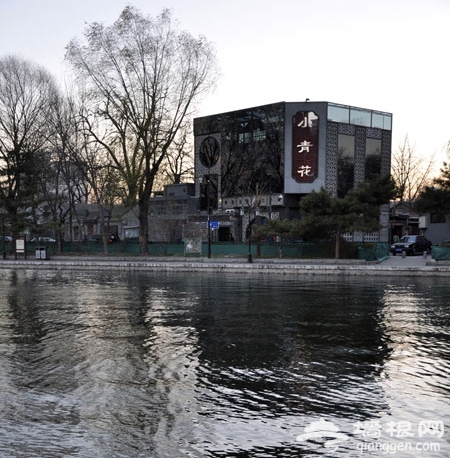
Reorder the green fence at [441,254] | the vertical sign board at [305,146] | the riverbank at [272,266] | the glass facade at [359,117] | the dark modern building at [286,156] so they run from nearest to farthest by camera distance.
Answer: the riverbank at [272,266] < the green fence at [441,254] < the vertical sign board at [305,146] < the dark modern building at [286,156] < the glass facade at [359,117]

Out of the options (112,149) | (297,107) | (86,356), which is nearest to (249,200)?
(297,107)

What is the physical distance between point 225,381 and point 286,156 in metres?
40.9

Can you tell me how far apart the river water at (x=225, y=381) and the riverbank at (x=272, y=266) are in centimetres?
1394

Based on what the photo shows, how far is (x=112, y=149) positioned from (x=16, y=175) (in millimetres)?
9647

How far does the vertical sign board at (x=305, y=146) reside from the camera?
151 ft

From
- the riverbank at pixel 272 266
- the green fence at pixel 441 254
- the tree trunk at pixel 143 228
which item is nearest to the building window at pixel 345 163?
the riverbank at pixel 272 266

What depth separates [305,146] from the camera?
151 feet

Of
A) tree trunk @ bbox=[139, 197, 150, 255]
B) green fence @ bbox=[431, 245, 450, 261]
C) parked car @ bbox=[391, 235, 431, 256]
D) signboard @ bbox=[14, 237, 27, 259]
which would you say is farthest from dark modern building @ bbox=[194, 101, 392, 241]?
signboard @ bbox=[14, 237, 27, 259]

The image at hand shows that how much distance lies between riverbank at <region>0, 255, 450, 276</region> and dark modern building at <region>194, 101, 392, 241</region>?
11.9 meters

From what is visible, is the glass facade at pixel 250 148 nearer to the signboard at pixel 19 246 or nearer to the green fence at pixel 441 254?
the green fence at pixel 441 254

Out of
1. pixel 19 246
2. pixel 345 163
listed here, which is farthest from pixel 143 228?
pixel 345 163

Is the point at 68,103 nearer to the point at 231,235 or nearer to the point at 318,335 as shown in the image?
the point at 231,235

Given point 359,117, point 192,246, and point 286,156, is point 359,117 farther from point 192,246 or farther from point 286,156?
point 192,246

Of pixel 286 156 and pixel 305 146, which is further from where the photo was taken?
pixel 286 156
